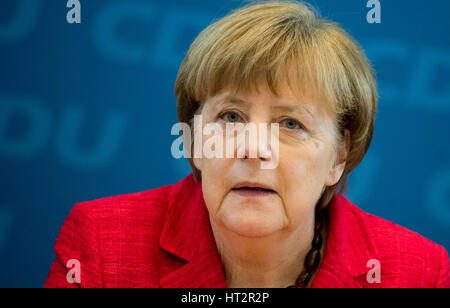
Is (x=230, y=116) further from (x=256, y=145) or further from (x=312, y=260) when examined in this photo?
(x=312, y=260)

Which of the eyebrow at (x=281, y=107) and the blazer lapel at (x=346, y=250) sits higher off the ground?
the eyebrow at (x=281, y=107)

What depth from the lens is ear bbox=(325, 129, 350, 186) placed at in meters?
2.36

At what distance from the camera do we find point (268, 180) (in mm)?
2053

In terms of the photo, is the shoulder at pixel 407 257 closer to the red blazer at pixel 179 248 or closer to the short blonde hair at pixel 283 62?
the red blazer at pixel 179 248

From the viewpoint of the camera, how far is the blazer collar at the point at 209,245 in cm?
225

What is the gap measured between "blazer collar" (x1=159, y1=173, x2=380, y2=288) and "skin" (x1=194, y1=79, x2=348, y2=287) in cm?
8

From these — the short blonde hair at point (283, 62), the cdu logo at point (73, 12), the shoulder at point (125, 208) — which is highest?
the cdu logo at point (73, 12)

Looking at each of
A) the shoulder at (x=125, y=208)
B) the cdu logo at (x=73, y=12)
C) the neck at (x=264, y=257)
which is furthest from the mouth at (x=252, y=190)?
the cdu logo at (x=73, y=12)

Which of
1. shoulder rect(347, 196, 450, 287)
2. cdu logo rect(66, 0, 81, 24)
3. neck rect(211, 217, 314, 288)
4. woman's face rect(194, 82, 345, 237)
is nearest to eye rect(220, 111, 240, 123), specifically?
woman's face rect(194, 82, 345, 237)

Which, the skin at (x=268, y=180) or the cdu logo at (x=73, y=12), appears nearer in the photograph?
the skin at (x=268, y=180)

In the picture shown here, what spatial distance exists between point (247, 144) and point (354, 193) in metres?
1.21

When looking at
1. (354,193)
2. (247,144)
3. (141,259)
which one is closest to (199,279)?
(141,259)

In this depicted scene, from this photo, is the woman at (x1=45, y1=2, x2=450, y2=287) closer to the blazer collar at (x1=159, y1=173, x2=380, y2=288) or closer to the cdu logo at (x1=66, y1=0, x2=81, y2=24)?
the blazer collar at (x1=159, y1=173, x2=380, y2=288)

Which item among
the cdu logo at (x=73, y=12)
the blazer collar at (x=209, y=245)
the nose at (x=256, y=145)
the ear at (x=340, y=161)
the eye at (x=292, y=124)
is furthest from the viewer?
the cdu logo at (x=73, y=12)
